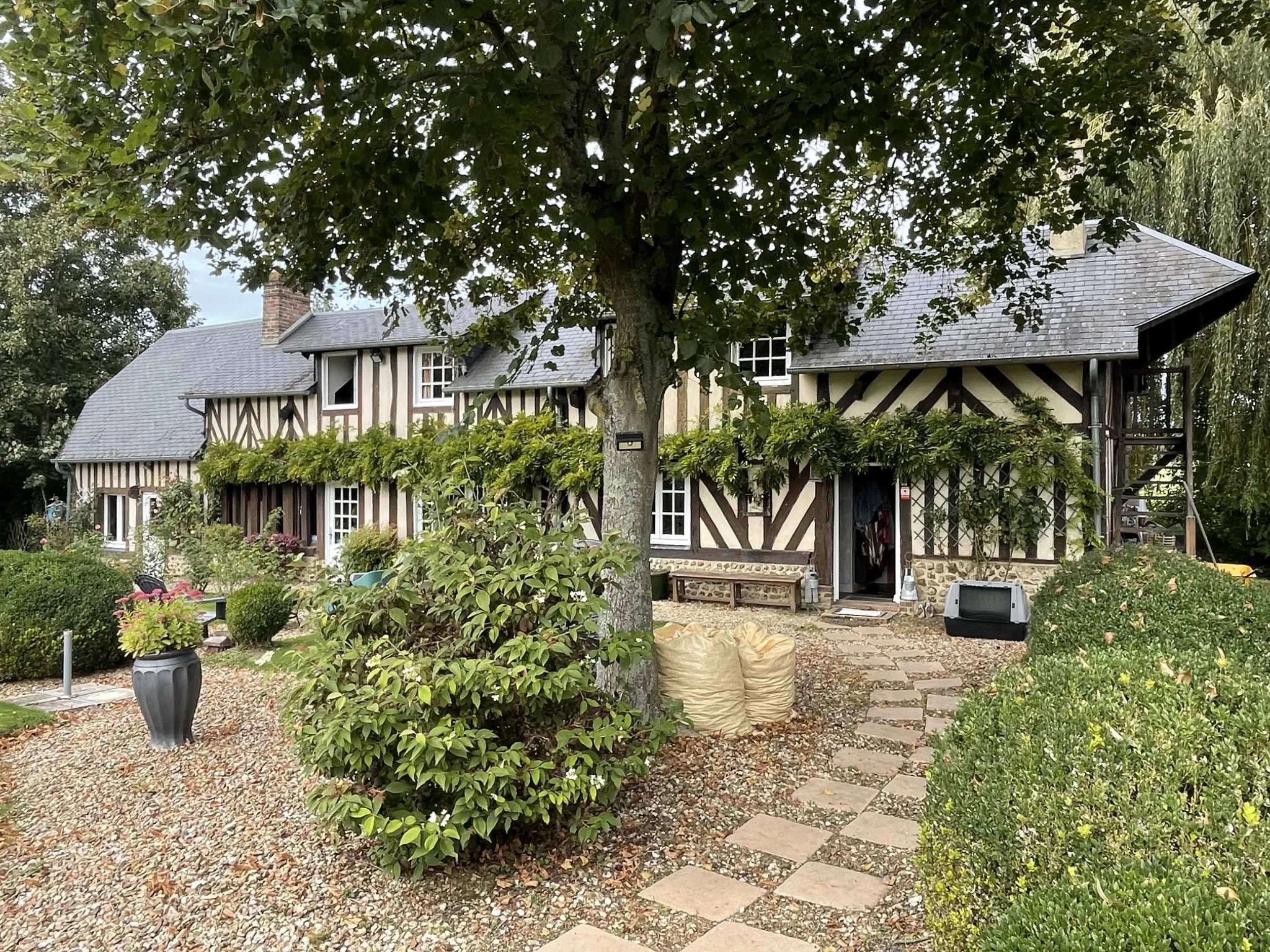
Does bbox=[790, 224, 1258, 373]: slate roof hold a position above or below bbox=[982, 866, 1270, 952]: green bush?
above

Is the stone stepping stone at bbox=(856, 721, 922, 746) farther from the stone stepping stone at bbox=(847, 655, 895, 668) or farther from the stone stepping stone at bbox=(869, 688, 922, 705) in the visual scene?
the stone stepping stone at bbox=(847, 655, 895, 668)

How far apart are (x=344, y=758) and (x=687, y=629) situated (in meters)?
2.75

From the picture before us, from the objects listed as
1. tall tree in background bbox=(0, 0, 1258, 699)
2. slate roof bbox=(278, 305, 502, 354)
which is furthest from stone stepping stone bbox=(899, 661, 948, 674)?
slate roof bbox=(278, 305, 502, 354)

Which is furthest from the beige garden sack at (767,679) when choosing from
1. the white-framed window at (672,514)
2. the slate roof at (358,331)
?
the slate roof at (358,331)

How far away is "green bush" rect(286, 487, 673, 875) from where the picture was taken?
118 inches

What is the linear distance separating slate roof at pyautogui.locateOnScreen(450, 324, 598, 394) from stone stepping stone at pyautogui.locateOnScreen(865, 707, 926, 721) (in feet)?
25.2

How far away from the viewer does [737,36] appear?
4.47 m

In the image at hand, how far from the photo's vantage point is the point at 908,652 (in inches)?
306

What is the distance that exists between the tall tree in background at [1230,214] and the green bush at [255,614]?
12.6 metres

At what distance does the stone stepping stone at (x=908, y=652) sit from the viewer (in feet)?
24.9

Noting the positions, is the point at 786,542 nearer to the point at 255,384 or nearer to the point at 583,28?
the point at 583,28

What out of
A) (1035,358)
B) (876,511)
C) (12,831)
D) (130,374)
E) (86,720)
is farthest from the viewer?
(130,374)

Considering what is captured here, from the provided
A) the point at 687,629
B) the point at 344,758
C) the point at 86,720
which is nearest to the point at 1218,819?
the point at 344,758

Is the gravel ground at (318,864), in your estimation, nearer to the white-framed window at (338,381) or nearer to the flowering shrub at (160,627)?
the flowering shrub at (160,627)
